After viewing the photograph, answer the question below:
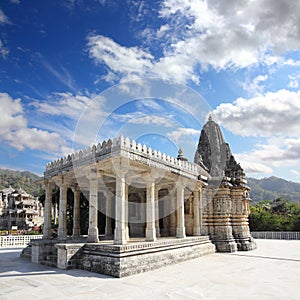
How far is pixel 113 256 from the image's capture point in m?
11.1

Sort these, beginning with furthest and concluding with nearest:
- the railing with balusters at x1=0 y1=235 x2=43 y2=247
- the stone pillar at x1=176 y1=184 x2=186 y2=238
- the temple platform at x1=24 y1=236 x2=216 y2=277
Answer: the railing with balusters at x1=0 y1=235 x2=43 y2=247, the stone pillar at x1=176 y1=184 x2=186 y2=238, the temple platform at x1=24 y1=236 x2=216 y2=277

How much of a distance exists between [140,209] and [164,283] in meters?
13.5

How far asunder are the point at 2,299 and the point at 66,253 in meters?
4.39

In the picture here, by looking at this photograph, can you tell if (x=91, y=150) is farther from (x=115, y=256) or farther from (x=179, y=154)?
(x=179, y=154)

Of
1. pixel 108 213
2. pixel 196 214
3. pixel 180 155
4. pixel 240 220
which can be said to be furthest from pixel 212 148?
pixel 108 213

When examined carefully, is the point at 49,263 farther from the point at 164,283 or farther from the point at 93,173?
the point at 164,283

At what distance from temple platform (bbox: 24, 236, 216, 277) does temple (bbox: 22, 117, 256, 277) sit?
35 mm

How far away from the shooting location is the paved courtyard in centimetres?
825

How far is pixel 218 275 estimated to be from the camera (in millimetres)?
11148

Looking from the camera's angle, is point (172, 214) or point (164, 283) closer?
point (164, 283)

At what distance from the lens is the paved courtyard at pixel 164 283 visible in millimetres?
8250

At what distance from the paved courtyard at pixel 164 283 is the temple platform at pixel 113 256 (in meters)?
0.39

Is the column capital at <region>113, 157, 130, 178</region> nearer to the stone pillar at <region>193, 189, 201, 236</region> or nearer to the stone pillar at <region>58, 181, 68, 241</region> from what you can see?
the stone pillar at <region>58, 181, 68, 241</region>

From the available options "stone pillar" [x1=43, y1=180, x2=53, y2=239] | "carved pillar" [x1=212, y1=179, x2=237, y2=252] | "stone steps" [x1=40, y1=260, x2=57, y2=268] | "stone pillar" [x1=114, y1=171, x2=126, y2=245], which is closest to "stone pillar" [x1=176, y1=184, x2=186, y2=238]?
"carved pillar" [x1=212, y1=179, x2=237, y2=252]
